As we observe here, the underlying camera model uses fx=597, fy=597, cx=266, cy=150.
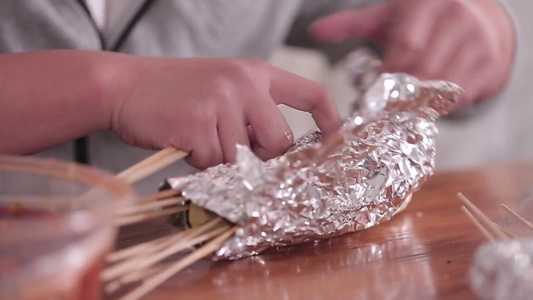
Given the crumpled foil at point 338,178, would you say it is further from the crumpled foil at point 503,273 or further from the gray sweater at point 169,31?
the gray sweater at point 169,31

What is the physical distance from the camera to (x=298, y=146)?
642 millimetres

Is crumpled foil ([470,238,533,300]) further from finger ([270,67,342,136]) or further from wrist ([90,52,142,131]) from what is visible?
wrist ([90,52,142,131])

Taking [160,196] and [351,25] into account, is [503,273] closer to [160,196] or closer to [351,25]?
[160,196]

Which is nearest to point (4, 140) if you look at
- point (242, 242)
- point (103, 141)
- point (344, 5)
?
point (103, 141)

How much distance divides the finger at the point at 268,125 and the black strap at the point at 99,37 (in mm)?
321

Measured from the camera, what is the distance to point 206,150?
1.98 feet

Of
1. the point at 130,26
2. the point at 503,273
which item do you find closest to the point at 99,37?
the point at 130,26

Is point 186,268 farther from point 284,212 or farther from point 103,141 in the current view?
point 103,141

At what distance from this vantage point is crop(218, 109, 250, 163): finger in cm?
61

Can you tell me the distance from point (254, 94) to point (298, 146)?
0.07 m

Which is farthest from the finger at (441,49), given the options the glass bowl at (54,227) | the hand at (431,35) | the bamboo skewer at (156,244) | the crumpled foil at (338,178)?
the glass bowl at (54,227)

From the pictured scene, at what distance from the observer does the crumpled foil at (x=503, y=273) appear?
0.40m

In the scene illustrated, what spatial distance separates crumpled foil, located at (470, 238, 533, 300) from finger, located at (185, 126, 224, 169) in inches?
11.1

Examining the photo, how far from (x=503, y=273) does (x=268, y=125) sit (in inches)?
11.2
